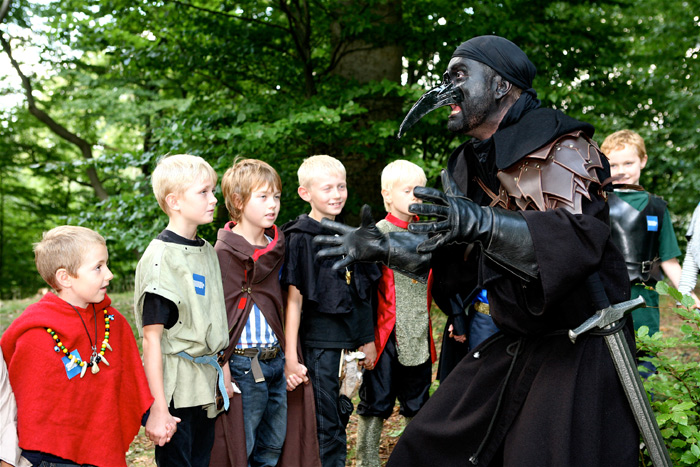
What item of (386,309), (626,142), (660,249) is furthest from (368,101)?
(660,249)

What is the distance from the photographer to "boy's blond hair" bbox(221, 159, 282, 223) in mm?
3594

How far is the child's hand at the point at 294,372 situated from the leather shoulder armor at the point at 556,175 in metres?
1.85

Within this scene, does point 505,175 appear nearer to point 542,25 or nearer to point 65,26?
point 542,25

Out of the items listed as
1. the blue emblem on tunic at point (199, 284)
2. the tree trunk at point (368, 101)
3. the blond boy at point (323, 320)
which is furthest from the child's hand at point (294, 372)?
the tree trunk at point (368, 101)

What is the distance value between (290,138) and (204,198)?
11.6ft

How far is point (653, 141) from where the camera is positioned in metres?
12.9

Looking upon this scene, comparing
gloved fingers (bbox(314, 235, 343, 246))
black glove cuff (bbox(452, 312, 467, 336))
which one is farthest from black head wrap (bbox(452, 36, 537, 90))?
black glove cuff (bbox(452, 312, 467, 336))

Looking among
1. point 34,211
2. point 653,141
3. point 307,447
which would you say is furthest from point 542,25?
point 34,211

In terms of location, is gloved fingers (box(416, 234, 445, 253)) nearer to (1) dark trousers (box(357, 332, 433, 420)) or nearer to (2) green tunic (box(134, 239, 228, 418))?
(2) green tunic (box(134, 239, 228, 418))

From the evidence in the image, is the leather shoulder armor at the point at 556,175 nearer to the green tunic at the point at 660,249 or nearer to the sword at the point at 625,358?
the sword at the point at 625,358

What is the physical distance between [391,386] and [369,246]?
2.19 metres

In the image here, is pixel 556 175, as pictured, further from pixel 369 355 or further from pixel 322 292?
pixel 369 355

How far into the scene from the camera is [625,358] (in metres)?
2.06

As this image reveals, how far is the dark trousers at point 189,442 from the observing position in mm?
3018
